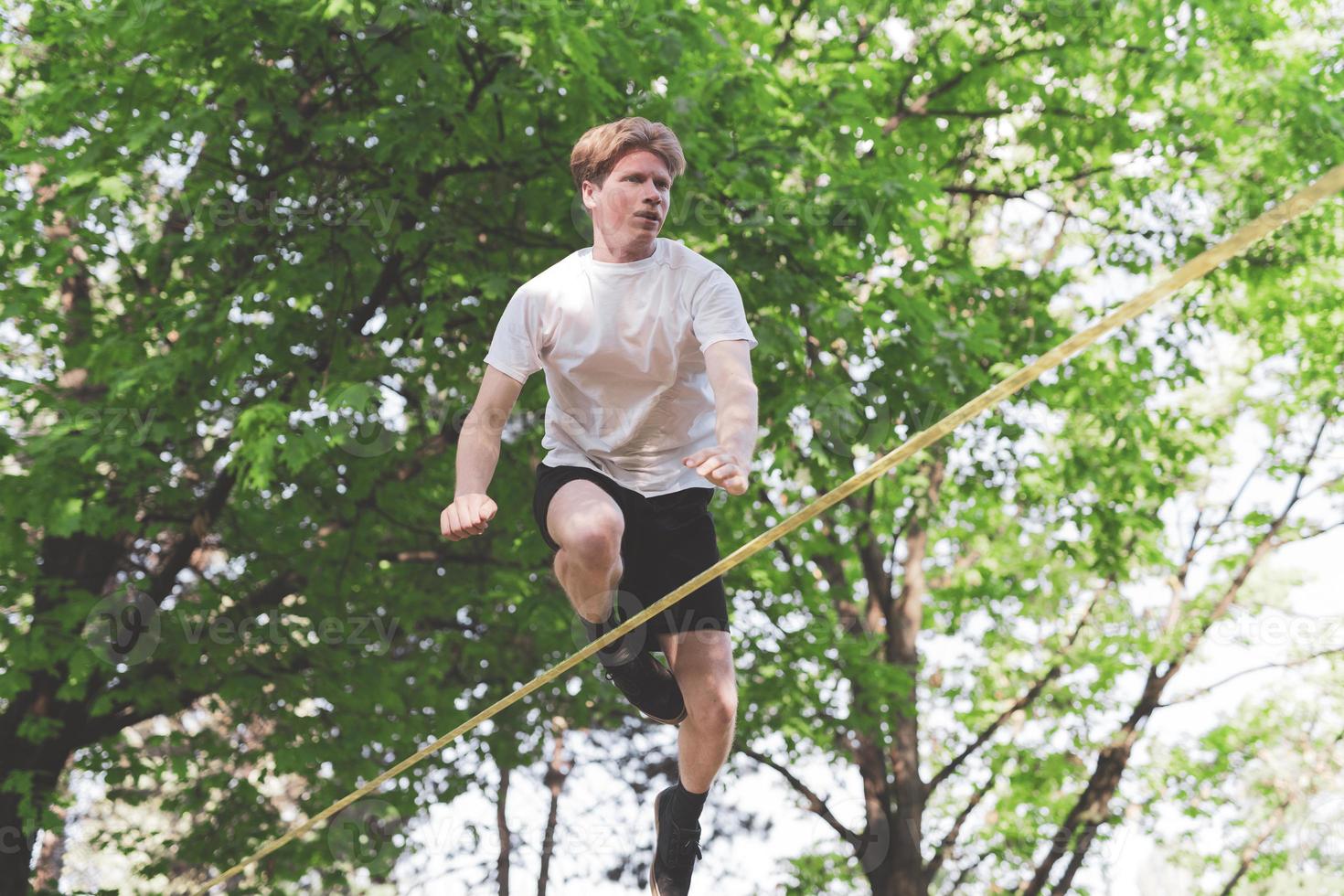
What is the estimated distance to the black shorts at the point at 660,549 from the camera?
3383 millimetres

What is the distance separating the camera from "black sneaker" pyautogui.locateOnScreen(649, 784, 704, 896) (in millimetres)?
3545

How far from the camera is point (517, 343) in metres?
3.35

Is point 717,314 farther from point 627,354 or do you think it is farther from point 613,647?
point 613,647

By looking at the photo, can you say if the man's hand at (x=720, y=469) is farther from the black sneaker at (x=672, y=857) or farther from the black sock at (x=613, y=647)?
the black sneaker at (x=672, y=857)

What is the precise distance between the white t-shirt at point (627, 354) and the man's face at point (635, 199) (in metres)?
0.07

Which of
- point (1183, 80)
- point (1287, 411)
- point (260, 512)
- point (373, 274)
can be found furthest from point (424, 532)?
point (1287, 411)

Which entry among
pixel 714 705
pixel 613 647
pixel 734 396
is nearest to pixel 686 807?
pixel 714 705

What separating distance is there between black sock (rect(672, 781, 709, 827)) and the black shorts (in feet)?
1.38

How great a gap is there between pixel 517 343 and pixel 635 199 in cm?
46

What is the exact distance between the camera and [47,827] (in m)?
7.62

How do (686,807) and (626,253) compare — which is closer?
(626,253)

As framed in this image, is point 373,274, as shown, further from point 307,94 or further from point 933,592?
point 933,592

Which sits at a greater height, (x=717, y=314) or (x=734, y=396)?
(x=717, y=314)

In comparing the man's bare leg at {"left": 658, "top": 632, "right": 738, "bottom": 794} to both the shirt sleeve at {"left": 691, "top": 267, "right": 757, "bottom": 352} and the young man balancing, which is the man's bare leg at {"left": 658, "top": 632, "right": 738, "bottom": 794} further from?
the shirt sleeve at {"left": 691, "top": 267, "right": 757, "bottom": 352}
